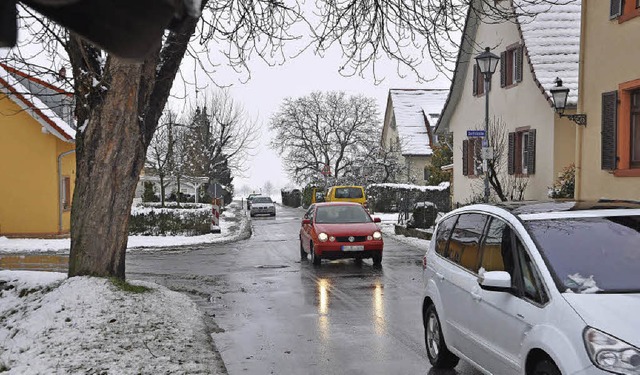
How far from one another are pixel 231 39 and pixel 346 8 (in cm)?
226

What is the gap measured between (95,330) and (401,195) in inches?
1167

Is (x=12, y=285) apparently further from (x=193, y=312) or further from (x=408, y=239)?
(x=408, y=239)

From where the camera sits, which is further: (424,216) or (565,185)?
(424,216)

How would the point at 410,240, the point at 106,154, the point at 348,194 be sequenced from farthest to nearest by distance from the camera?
1. the point at 348,194
2. the point at 410,240
3. the point at 106,154

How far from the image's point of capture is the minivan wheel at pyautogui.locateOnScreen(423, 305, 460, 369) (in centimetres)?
617

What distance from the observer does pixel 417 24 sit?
11781 mm

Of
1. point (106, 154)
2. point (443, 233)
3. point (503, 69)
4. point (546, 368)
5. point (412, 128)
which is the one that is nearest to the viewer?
point (546, 368)

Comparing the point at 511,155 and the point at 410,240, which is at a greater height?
the point at 511,155

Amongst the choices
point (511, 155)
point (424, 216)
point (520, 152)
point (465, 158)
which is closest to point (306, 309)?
point (424, 216)

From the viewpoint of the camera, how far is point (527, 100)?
73.2 ft

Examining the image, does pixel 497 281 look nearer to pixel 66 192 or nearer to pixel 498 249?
pixel 498 249

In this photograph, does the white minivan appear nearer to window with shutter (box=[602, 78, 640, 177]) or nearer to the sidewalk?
the sidewalk

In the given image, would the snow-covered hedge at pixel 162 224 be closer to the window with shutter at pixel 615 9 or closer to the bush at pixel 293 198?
the window with shutter at pixel 615 9

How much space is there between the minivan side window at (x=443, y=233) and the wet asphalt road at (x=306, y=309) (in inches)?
45.7
